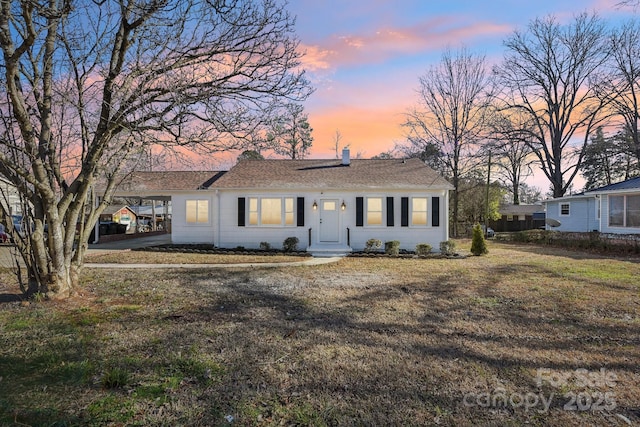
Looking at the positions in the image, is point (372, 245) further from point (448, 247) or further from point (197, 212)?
point (197, 212)

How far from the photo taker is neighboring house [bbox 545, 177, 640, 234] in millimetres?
15859

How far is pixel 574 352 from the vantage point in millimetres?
3719

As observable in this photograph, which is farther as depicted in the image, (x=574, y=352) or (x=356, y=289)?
(x=356, y=289)

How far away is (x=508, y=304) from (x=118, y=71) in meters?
7.89

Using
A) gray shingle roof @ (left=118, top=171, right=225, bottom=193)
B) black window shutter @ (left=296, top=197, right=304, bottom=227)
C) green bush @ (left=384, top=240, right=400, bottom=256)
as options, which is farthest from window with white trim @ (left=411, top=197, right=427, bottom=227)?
gray shingle roof @ (left=118, top=171, right=225, bottom=193)

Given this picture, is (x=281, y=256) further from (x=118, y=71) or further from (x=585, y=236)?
(x=585, y=236)

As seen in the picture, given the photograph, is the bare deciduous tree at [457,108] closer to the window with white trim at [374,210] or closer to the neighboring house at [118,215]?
the window with white trim at [374,210]

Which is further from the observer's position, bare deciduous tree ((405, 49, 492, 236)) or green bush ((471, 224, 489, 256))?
bare deciduous tree ((405, 49, 492, 236))

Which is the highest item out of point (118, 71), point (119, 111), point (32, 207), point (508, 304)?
point (118, 71)

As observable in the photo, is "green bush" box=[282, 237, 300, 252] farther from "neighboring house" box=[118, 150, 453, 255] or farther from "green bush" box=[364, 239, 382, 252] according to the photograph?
"green bush" box=[364, 239, 382, 252]

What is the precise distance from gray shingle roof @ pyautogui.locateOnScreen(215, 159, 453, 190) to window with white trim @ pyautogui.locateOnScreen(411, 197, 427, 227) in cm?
66

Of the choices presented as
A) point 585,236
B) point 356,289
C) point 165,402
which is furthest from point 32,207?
point 585,236

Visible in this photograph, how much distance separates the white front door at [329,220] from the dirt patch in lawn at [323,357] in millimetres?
7049

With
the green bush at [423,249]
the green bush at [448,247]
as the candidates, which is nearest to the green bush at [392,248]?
the green bush at [423,249]
